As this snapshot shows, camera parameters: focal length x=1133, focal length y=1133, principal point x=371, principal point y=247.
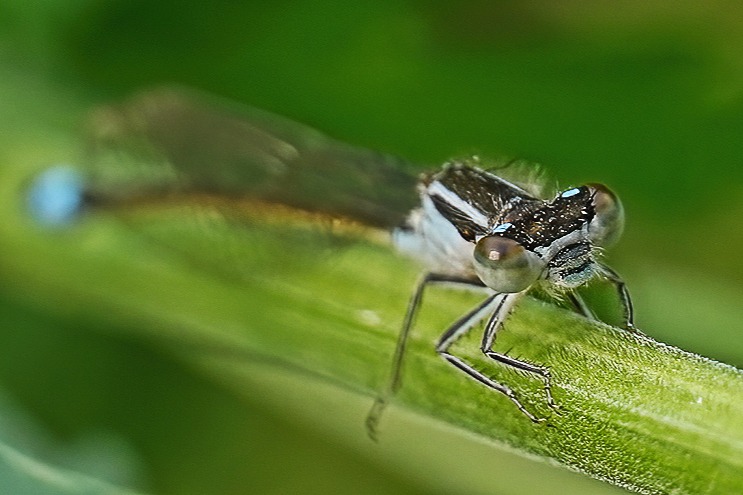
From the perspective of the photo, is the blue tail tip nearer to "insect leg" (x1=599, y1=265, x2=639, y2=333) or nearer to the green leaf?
the green leaf

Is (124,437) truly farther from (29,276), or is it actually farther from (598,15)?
(598,15)

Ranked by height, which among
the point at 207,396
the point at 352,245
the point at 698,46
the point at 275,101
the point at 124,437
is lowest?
the point at 124,437

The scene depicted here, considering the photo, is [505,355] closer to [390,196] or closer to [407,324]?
[407,324]

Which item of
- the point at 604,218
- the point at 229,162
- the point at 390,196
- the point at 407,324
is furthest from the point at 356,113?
the point at 604,218

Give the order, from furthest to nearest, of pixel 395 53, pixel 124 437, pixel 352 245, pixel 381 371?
pixel 395 53
pixel 124 437
pixel 352 245
pixel 381 371

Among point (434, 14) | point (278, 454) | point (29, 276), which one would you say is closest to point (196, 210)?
point (29, 276)
